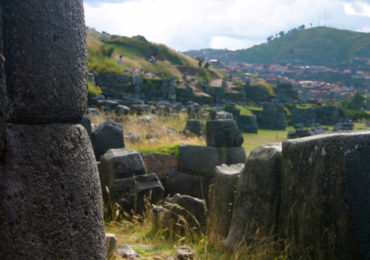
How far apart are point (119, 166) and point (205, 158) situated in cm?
224

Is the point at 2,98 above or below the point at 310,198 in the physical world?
above

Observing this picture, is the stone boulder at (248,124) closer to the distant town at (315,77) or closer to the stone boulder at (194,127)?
the stone boulder at (194,127)

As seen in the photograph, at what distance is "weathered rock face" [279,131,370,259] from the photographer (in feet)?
8.57

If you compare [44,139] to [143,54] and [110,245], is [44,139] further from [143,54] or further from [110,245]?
[143,54]

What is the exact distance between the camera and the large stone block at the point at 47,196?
1608 mm

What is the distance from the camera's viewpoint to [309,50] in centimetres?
13725

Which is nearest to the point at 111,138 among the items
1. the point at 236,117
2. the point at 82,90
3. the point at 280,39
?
the point at 82,90

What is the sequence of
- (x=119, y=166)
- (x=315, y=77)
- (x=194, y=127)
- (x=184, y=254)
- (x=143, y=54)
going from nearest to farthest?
1. (x=184, y=254)
2. (x=119, y=166)
3. (x=194, y=127)
4. (x=143, y=54)
5. (x=315, y=77)

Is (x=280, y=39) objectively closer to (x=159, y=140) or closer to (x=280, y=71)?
(x=280, y=71)

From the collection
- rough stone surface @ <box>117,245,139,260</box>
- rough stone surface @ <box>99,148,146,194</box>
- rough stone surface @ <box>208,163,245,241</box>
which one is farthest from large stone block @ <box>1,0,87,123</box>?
rough stone surface @ <box>99,148,146,194</box>

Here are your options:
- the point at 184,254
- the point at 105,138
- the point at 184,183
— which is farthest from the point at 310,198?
the point at 105,138

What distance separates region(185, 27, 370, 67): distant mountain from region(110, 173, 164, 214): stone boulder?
120706 millimetres

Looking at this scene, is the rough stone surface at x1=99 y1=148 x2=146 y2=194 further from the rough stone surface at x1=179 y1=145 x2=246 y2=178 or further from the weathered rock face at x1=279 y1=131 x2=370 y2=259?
the weathered rock face at x1=279 y1=131 x2=370 y2=259

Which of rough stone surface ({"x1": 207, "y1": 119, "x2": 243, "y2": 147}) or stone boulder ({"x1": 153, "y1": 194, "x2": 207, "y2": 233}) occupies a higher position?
rough stone surface ({"x1": 207, "y1": 119, "x2": 243, "y2": 147})
